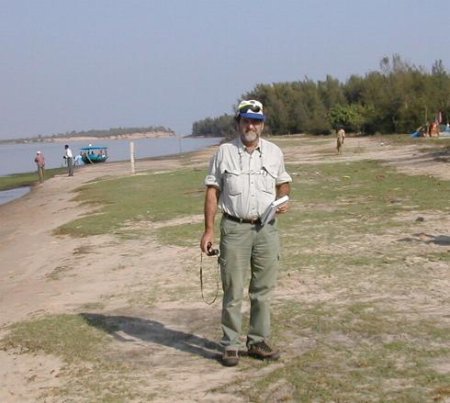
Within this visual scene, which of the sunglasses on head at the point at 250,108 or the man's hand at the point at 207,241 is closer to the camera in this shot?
the sunglasses on head at the point at 250,108

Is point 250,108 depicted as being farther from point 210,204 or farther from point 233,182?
point 210,204

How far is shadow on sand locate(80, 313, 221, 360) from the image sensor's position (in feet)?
17.9

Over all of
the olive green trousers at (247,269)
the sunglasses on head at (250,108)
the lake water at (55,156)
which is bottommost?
the lake water at (55,156)

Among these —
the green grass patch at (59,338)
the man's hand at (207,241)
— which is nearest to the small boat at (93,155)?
the green grass patch at (59,338)

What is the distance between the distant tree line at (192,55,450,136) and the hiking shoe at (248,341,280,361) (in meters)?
43.8

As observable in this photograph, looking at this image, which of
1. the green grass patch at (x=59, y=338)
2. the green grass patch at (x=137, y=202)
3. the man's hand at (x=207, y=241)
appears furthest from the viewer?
the green grass patch at (x=137, y=202)

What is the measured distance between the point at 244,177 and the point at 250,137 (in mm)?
283

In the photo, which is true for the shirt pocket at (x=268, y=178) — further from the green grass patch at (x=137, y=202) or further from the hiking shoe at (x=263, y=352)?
the green grass patch at (x=137, y=202)

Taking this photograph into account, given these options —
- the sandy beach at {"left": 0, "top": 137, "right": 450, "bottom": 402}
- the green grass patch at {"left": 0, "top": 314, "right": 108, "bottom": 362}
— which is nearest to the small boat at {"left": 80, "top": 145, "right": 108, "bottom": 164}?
the sandy beach at {"left": 0, "top": 137, "right": 450, "bottom": 402}

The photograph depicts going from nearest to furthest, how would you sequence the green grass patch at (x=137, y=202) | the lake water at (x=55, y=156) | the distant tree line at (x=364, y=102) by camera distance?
the green grass patch at (x=137, y=202), the lake water at (x=55, y=156), the distant tree line at (x=364, y=102)

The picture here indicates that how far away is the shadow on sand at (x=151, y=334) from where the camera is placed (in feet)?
17.9

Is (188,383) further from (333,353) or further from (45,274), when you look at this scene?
(45,274)

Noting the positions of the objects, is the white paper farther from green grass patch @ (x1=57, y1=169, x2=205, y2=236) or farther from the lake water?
the lake water

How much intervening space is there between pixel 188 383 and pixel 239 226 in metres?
1.14
